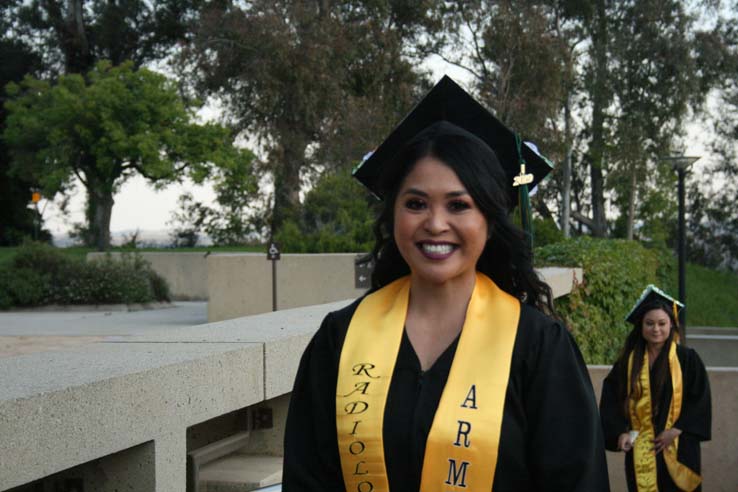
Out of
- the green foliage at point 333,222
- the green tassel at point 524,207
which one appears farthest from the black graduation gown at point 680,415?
the green foliage at point 333,222

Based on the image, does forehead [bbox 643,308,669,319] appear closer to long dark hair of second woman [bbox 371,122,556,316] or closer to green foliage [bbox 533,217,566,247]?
long dark hair of second woman [bbox 371,122,556,316]

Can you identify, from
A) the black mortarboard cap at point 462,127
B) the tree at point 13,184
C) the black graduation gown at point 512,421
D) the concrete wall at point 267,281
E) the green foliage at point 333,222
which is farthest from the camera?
the tree at point 13,184

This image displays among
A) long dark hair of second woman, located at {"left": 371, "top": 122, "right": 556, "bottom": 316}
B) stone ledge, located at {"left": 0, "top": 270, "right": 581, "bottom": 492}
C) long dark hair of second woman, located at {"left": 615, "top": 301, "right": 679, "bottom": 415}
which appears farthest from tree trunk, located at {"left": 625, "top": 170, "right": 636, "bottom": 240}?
long dark hair of second woman, located at {"left": 371, "top": 122, "right": 556, "bottom": 316}

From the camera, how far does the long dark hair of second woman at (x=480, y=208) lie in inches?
94.7

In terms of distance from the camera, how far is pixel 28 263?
22359 millimetres

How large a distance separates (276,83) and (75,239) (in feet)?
63.1

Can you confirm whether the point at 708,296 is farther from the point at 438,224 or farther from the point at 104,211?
the point at 438,224

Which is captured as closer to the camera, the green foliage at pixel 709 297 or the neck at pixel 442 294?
the neck at pixel 442 294

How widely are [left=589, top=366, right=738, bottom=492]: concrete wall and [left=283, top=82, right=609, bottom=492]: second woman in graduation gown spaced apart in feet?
21.7

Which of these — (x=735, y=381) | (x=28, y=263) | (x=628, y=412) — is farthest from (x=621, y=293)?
(x=28, y=263)

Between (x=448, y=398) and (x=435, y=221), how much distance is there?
42 centimetres

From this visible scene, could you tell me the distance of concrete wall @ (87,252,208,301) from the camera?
2656 cm

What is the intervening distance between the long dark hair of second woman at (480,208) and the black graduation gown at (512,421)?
0.58ft

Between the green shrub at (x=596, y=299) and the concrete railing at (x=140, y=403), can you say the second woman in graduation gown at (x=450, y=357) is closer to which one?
the concrete railing at (x=140, y=403)
